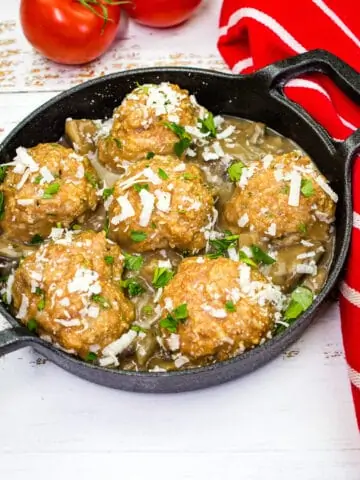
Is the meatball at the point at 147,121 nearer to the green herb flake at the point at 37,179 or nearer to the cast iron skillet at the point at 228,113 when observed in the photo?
the cast iron skillet at the point at 228,113

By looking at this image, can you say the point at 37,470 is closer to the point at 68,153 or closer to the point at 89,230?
the point at 89,230

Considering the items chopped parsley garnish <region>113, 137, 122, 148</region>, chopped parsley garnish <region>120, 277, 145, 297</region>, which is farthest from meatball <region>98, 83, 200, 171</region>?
chopped parsley garnish <region>120, 277, 145, 297</region>

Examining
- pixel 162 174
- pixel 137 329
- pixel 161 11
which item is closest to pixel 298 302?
pixel 137 329

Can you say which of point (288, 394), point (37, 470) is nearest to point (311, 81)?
point (288, 394)

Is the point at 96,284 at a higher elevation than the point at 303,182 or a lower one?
lower

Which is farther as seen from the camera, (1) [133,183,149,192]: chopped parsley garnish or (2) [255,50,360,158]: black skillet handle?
(2) [255,50,360,158]: black skillet handle

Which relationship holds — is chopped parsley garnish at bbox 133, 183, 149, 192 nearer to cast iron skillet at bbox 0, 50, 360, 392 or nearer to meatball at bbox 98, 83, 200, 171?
meatball at bbox 98, 83, 200, 171
